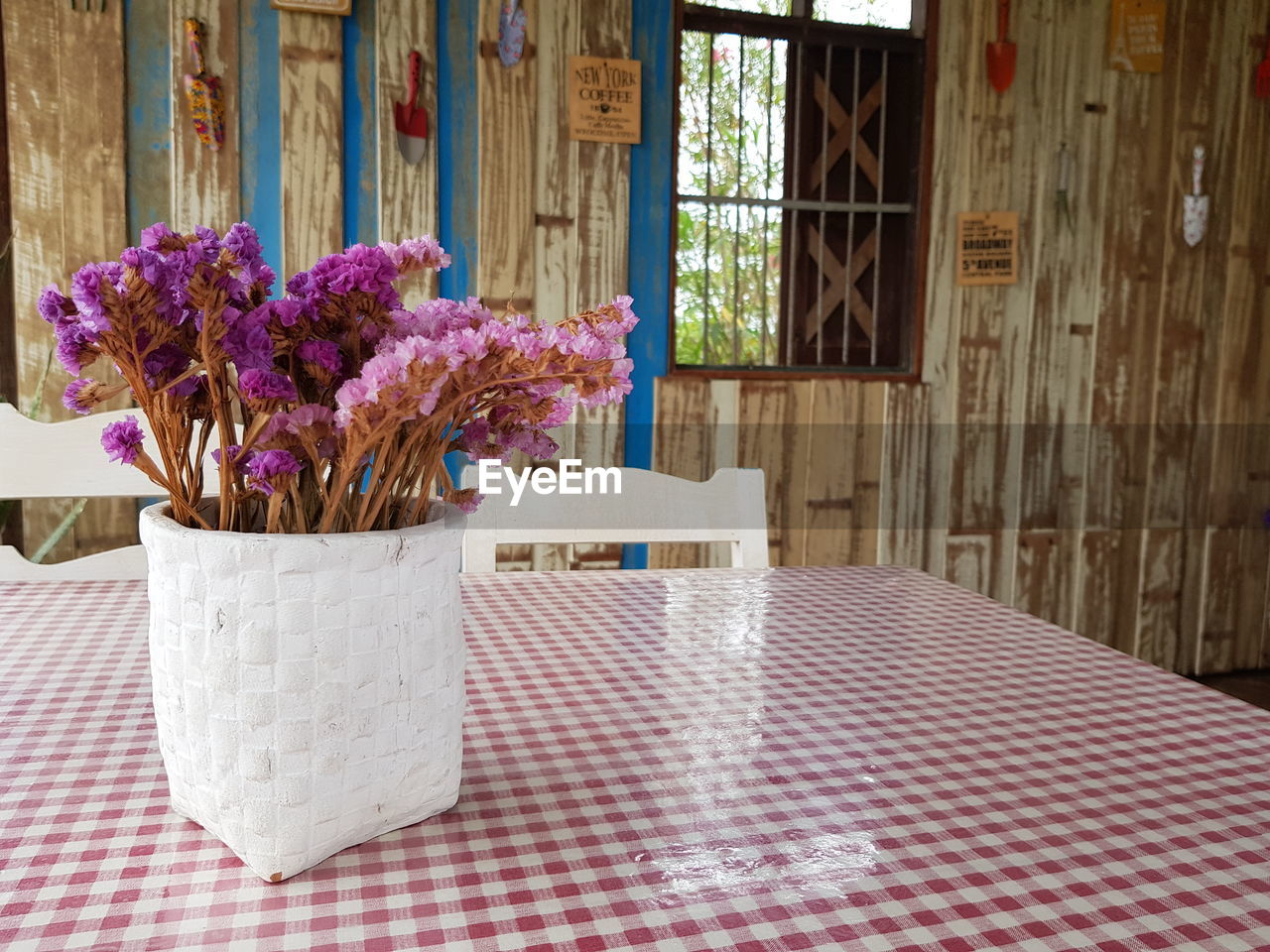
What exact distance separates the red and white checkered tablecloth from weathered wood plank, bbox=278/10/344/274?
1.39 m

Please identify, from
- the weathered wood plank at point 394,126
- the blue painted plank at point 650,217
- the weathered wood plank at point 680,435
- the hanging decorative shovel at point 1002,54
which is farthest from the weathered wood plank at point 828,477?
the weathered wood plank at point 394,126

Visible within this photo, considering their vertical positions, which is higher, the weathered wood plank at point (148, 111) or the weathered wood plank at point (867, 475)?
the weathered wood plank at point (148, 111)

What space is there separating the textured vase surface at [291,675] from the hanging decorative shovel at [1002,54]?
2.58 m

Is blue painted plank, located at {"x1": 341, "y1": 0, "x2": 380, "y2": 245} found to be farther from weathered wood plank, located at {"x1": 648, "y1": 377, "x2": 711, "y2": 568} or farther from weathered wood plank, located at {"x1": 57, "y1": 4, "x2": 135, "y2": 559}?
weathered wood plank, located at {"x1": 648, "y1": 377, "x2": 711, "y2": 568}

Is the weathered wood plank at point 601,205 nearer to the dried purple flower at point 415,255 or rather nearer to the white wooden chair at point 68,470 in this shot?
the white wooden chair at point 68,470

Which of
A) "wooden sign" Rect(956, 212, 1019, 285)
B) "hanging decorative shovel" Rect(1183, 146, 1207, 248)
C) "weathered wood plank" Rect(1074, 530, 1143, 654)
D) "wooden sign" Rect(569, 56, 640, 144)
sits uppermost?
"wooden sign" Rect(569, 56, 640, 144)

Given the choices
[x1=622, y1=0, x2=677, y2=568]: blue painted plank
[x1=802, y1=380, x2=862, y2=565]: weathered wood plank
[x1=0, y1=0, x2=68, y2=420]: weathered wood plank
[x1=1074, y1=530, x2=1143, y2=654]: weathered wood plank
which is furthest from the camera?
[x1=1074, y1=530, x2=1143, y2=654]: weathered wood plank

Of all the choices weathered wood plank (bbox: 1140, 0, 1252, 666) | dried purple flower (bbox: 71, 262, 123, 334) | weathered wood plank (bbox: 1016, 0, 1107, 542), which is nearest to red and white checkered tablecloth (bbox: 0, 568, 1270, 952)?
dried purple flower (bbox: 71, 262, 123, 334)

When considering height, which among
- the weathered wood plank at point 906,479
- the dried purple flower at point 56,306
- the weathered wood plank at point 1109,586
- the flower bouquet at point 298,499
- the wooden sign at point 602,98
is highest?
the wooden sign at point 602,98

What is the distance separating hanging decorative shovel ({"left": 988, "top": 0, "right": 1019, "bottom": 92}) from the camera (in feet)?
8.88

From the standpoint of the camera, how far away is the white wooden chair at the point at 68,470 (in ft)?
4.54

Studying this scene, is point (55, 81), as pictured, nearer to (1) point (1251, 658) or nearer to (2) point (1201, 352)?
(2) point (1201, 352)

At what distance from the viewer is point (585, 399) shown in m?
0.62

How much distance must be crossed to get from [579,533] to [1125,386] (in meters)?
2.16
